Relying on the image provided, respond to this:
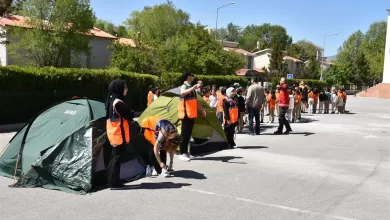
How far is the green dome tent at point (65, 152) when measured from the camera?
21.5ft

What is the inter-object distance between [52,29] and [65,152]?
83.8 ft

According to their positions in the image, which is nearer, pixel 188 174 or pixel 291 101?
pixel 188 174

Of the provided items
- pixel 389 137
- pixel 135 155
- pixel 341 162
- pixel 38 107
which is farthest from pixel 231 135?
pixel 38 107

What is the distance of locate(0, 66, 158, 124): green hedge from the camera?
1502 centimetres

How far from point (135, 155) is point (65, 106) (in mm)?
1628

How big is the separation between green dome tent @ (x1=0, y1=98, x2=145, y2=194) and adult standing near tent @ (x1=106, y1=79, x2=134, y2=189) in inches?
13.3

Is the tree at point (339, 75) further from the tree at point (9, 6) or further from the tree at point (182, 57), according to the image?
the tree at point (9, 6)

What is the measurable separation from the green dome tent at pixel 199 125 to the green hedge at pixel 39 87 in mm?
7148

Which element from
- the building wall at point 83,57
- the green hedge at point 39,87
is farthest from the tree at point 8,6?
the building wall at point 83,57

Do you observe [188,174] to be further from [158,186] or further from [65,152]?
[65,152]

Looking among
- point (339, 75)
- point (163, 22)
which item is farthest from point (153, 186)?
point (339, 75)

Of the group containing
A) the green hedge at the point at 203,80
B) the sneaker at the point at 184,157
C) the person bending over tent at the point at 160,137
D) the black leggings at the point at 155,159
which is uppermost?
the green hedge at the point at 203,80

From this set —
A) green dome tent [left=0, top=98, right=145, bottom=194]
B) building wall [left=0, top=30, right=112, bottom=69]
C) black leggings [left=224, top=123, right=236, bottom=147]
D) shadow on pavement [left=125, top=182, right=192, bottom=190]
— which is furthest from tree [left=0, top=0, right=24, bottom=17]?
shadow on pavement [left=125, top=182, right=192, bottom=190]

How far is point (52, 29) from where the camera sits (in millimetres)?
29891
